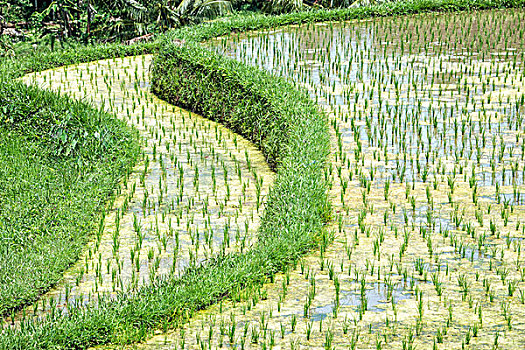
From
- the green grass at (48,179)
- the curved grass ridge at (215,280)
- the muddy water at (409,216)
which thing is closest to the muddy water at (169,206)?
the green grass at (48,179)

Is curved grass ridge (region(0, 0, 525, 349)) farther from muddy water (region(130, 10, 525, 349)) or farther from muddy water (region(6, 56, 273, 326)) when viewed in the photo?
muddy water (region(6, 56, 273, 326))

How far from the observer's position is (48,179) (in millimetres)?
6789

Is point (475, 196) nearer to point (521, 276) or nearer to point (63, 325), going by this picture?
point (521, 276)

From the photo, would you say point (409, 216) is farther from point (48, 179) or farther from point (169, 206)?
point (48, 179)

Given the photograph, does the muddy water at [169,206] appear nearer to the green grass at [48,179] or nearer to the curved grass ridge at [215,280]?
the green grass at [48,179]

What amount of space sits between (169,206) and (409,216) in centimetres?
185

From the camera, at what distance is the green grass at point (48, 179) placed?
5.20 metres

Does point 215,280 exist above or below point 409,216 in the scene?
below

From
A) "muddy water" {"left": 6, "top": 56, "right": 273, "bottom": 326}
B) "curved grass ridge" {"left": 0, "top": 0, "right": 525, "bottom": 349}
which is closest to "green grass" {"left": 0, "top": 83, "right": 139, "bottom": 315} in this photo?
"muddy water" {"left": 6, "top": 56, "right": 273, "bottom": 326}

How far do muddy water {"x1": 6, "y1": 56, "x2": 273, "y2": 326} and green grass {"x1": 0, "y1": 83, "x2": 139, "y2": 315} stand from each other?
119mm

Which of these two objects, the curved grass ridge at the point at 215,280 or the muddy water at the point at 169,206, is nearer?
the curved grass ridge at the point at 215,280

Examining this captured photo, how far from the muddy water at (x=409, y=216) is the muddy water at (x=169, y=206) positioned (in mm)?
714

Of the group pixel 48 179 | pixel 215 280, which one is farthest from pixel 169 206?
pixel 215 280

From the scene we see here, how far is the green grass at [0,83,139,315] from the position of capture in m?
5.20
